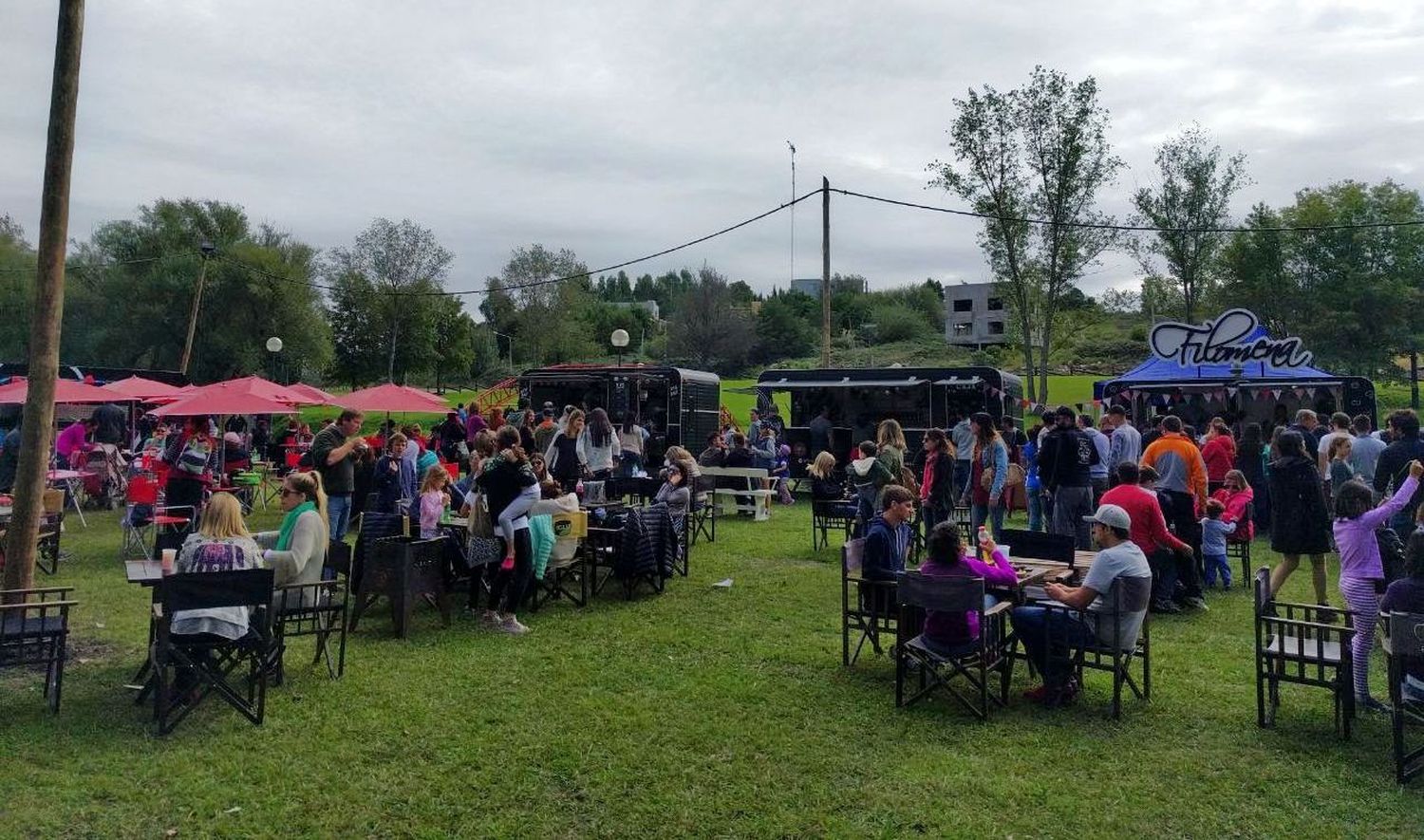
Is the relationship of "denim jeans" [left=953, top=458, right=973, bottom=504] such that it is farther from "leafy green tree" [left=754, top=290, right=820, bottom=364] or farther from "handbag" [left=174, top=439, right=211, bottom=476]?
"leafy green tree" [left=754, top=290, right=820, bottom=364]

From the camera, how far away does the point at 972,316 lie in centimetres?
7494

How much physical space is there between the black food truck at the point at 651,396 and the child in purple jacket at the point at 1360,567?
12.0 metres

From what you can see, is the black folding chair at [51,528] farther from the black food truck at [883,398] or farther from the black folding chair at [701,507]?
the black food truck at [883,398]

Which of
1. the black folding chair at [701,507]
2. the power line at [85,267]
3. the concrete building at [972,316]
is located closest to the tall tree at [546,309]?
the power line at [85,267]

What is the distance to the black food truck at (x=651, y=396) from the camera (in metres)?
17.0

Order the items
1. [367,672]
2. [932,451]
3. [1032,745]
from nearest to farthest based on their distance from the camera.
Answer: [1032,745] → [367,672] → [932,451]

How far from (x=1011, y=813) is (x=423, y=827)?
246cm

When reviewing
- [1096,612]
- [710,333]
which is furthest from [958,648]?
[710,333]

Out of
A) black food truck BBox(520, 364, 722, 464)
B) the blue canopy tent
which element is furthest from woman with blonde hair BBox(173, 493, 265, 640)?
the blue canopy tent

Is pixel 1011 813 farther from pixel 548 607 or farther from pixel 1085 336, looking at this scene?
pixel 1085 336

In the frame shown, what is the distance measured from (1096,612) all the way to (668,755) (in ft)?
8.08

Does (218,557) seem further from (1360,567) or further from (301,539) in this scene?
(1360,567)

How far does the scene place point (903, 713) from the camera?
4.75m

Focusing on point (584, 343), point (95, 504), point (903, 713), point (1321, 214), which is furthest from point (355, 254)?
point (1321, 214)
